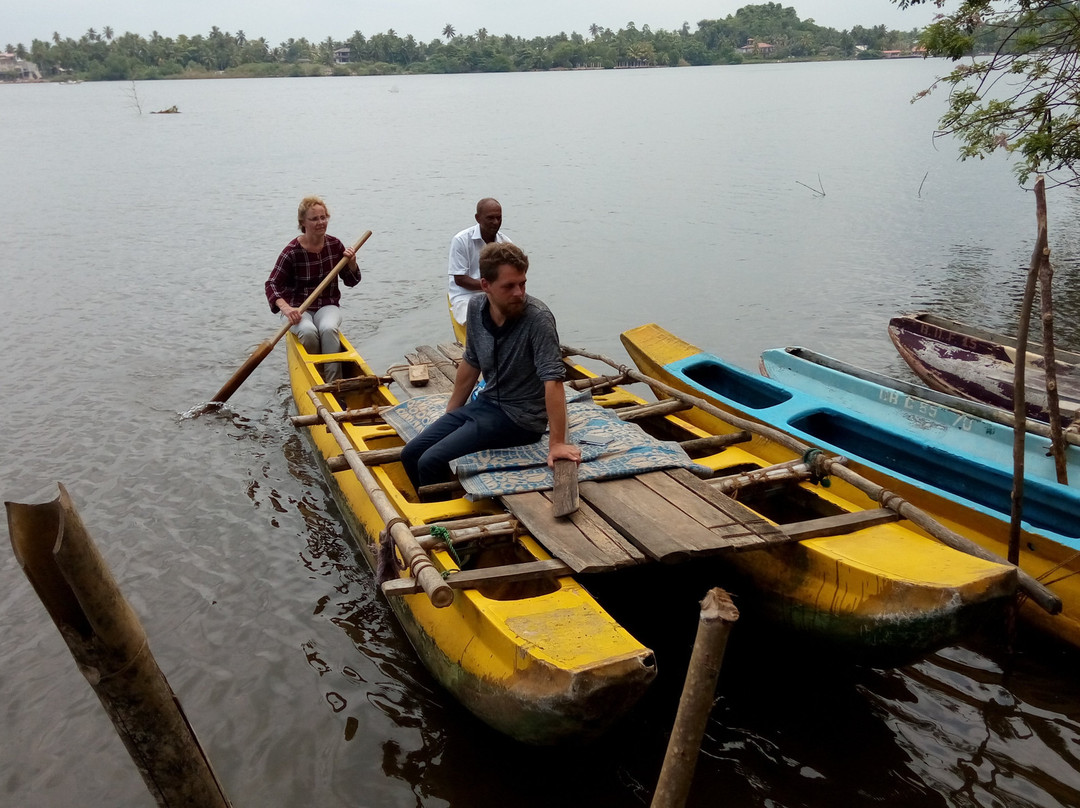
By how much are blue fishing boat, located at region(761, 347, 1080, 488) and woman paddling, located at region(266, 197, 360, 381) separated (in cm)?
442

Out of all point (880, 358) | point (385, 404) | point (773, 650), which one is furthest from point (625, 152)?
point (773, 650)

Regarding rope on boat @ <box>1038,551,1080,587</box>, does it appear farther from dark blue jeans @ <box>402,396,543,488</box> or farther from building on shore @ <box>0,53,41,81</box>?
building on shore @ <box>0,53,41,81</box>

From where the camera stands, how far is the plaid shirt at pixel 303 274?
27.9 feet

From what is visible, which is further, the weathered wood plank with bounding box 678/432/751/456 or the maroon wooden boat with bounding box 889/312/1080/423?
the maroon wooden boat with bounding box 889/312/1080/423

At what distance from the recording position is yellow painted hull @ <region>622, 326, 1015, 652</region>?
12.0ft

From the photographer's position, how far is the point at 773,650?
16.5 ft

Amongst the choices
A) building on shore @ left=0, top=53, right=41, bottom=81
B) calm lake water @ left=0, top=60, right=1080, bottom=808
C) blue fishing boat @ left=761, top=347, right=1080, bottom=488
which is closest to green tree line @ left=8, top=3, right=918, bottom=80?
building on shore @ left=0, top=53, right=41, bottom=81

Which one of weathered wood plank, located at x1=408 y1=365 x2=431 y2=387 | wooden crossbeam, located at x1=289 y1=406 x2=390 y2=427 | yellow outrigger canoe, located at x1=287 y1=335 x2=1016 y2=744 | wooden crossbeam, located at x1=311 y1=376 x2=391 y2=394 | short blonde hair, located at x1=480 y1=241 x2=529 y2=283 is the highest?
short blonde hair, located at x1=480 y1=241 x2=529 y2=283

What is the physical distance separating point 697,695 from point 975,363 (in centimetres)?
746

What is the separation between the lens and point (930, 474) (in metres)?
6.14


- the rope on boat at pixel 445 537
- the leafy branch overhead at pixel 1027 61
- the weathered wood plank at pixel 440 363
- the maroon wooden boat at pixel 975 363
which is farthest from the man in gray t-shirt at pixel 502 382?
the leafy branch overhead at pixel 1027 61

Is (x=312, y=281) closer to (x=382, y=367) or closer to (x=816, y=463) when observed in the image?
(x=382, y=367)

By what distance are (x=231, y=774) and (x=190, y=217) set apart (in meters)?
18.9

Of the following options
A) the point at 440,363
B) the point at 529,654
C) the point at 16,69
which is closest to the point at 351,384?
the point at 440,363
